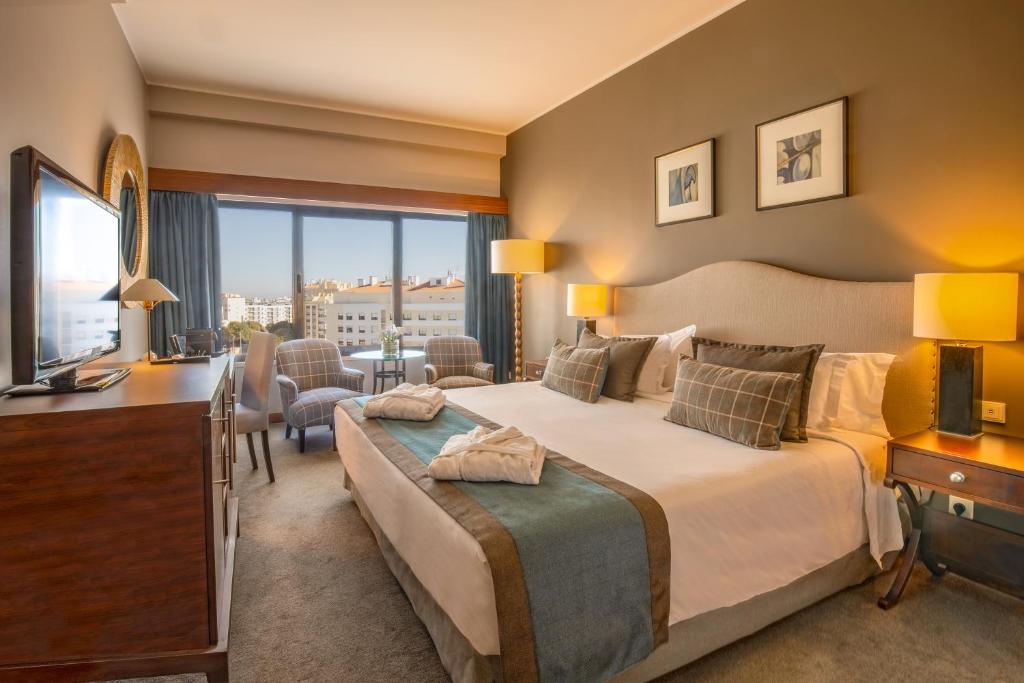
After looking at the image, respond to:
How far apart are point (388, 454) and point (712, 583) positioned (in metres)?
1.32

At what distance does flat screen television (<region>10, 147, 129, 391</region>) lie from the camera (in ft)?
5.07

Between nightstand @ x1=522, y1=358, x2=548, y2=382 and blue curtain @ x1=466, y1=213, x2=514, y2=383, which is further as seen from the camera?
blue curtain @ x1=466, y1=213, x2=514, y2=383

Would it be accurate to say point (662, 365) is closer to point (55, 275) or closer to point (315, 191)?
point (55, 275)

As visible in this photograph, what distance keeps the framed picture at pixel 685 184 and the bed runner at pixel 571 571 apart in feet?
8.00

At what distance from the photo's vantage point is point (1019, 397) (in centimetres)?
226

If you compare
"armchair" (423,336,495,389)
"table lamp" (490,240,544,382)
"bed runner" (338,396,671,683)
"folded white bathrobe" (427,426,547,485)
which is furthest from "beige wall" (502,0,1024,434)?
"folded white bathrobe" (427,426,547,485)

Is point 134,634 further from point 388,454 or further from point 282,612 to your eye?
point 388,454

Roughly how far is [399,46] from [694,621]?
3882 mm

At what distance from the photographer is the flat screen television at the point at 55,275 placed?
5.07ft

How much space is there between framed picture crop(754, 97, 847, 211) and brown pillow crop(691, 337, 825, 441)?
934mm

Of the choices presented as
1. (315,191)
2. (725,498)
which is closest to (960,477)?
(725,498)

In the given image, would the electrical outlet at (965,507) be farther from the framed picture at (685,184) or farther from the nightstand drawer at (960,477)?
the framed picture at (685,184)

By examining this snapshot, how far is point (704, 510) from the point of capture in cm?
180

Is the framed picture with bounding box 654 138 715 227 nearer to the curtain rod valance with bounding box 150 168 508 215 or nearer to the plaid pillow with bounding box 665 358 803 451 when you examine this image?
the plaid pillow with bounding box 665 358 803 451
